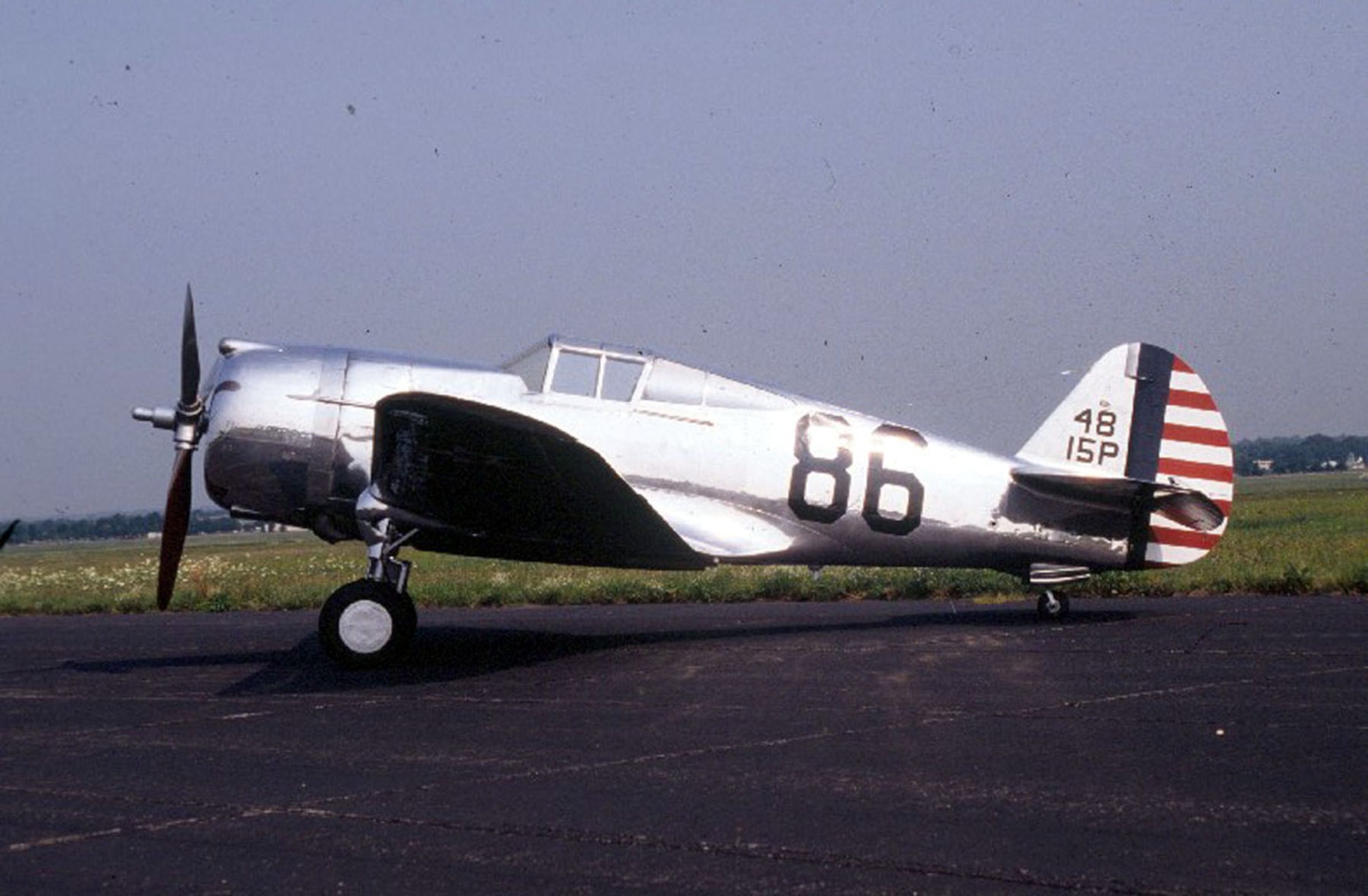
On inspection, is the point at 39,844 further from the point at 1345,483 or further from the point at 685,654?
the point at 1345,483

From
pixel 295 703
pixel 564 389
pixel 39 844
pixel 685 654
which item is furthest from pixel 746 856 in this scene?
pixel 564 389

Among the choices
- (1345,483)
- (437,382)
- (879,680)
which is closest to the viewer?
(879,680)

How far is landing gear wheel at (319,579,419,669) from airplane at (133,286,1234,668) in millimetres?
14

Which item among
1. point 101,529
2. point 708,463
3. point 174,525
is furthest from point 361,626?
point 101,529

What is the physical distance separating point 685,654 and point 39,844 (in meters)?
5.82

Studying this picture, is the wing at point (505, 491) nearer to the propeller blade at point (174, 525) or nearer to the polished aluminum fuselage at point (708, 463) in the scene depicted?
the polished aluminum fuselage at point (708, 463)

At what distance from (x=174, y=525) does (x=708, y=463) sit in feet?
13.7

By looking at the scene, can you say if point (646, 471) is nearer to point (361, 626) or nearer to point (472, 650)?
point (472, 650)

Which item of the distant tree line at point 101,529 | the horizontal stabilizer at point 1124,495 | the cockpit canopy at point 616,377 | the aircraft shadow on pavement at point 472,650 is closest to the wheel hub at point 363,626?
the aircraft shadow on pavement at point 472,650

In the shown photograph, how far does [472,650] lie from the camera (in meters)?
11.0

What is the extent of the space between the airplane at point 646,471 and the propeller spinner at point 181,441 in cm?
2

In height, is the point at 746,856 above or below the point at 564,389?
below

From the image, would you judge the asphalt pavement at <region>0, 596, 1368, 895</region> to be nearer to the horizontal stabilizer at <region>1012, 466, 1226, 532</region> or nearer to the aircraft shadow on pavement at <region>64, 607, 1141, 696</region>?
the aircraft shadow on pavement at <region>64, 607, 1141, 696</region>

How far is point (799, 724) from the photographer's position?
22.2ft
